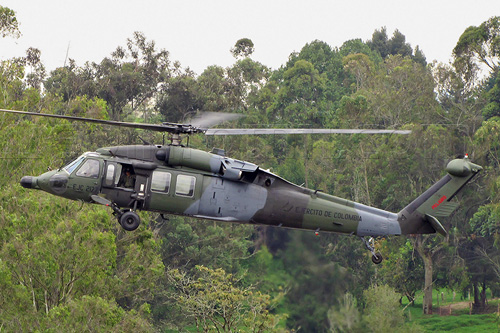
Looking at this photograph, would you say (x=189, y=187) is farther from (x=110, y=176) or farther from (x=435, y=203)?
(x=435, y=203)

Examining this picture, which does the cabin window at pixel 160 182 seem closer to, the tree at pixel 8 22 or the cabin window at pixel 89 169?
the cabin window at pixel 89 169

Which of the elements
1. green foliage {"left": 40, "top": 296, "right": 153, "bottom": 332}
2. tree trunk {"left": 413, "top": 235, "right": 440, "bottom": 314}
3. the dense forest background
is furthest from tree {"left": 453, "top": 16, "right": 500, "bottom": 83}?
green foliage {"left": 40, "top": 296, "right": 153, "bottom": 332}

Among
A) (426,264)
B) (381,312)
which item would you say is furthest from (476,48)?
(381,312)

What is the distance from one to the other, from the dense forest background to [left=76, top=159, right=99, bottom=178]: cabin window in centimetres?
957

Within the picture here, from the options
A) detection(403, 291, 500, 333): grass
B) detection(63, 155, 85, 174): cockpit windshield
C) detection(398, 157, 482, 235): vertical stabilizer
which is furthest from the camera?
detection(403, 291, 500, 333): grass

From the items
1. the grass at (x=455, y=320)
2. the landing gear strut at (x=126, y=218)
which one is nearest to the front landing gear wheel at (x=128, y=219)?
the landing gear strut at (x=126, y=218)

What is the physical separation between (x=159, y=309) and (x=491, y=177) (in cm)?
2370

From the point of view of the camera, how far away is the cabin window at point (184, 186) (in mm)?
20484

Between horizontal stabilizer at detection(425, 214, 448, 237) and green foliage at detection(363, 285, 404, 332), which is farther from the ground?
horizontal stabilizer at detection(425, 214, 448, 237)

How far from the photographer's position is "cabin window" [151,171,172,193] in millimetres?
20375

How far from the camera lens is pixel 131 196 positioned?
20297mm

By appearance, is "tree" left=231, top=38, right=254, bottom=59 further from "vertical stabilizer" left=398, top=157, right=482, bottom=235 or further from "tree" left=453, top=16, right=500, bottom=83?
"vertical stabilizer" left=398, top=157, right=482, bottom=235

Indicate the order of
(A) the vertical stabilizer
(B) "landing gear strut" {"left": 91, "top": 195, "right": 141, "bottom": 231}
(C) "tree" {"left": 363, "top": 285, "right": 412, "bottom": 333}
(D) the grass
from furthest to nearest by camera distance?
(D) the grass
(C) "tree" {"left": 363, "top": 285, "right": 412, "bottom": 333}
(A) the vertical stabilizer
(B) "landing gear strut" {"left": 91, "top": 195, "right": 141, "bottom": 231}

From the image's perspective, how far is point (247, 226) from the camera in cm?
5438
